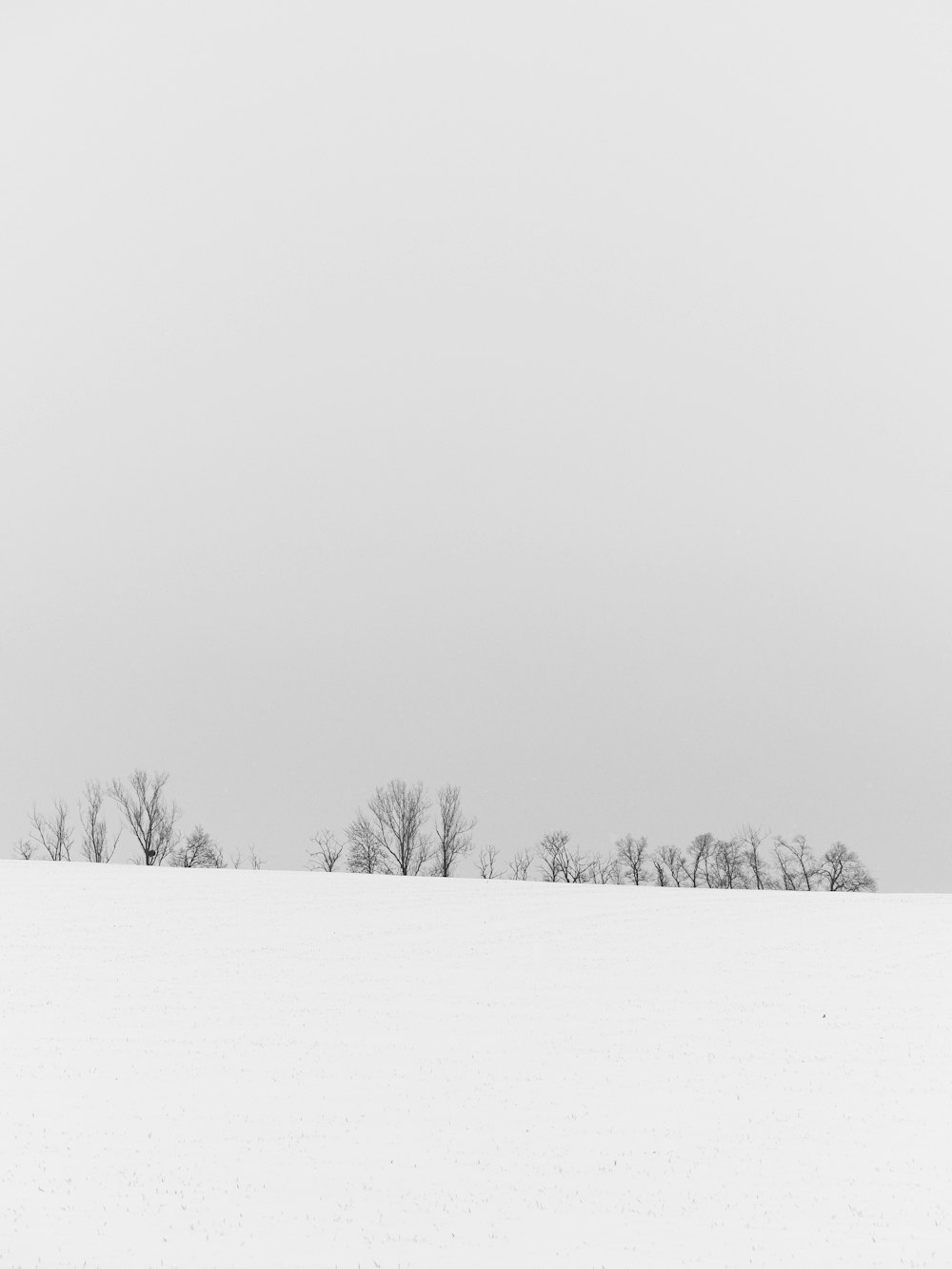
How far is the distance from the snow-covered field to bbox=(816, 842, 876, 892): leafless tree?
36144 mm

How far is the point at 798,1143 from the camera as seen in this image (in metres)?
19.0

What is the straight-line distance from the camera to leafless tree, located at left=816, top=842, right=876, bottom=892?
7288 centimetres

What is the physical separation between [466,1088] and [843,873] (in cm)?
5947

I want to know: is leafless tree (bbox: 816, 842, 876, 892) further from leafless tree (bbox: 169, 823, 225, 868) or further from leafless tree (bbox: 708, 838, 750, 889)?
leafless tree (bbox: 169, 823, 225, 868)

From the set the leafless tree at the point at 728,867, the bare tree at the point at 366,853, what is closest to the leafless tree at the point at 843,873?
the leafless tree at the point at 728,867

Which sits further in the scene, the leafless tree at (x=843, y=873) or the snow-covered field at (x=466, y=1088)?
the leafless tree at (x=843, y=873)

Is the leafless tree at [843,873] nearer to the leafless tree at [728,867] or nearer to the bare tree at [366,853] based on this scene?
the leafless tree at [728,867]

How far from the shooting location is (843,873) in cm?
7338

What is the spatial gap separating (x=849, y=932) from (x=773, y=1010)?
11235 mm

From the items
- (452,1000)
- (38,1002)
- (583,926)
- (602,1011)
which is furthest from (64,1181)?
(583,926)

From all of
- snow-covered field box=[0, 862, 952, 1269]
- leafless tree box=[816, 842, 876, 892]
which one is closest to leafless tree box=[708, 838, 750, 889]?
leafless tree box=[816, 842, 876, 892]

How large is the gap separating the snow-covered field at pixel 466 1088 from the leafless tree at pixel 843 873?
36.1 metres

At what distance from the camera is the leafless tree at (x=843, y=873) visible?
2869 inches

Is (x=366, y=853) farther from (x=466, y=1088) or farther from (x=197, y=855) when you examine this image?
(x=466, y=1088)
